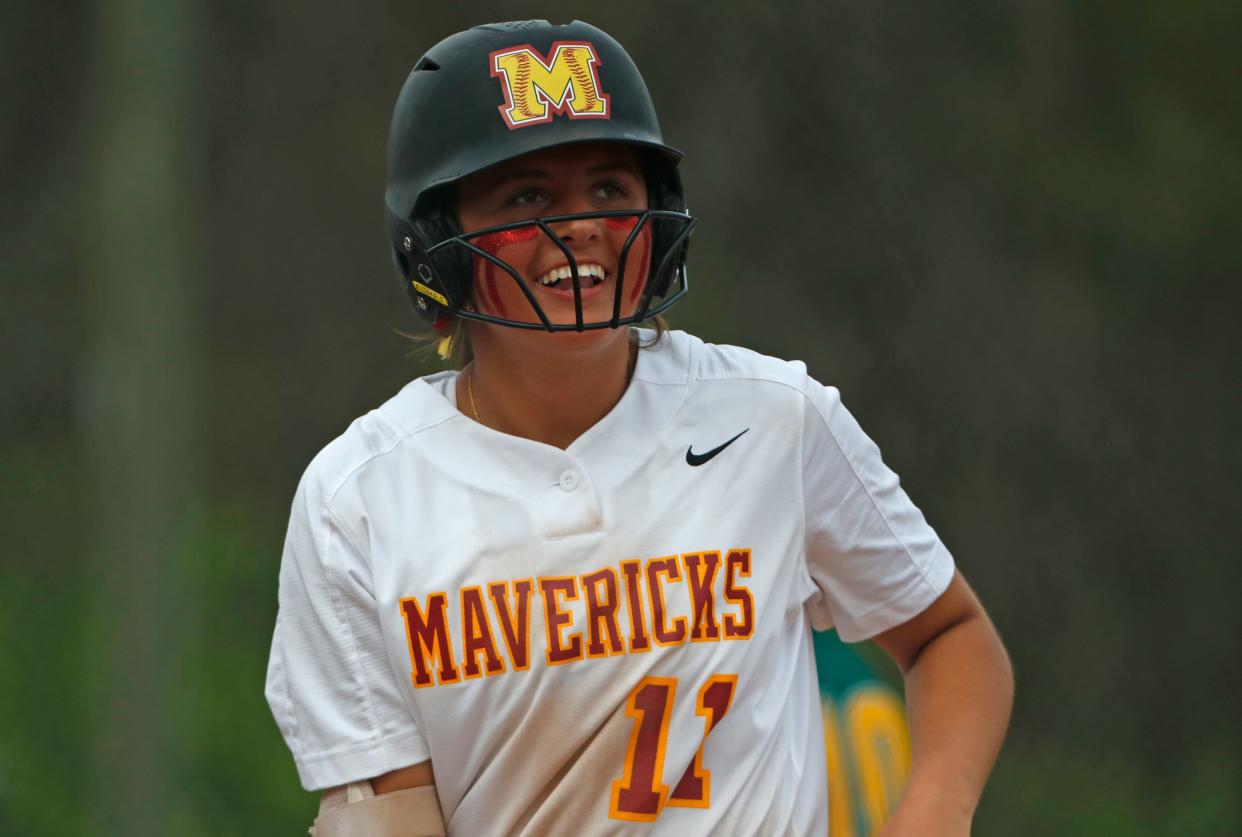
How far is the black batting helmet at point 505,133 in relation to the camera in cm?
255

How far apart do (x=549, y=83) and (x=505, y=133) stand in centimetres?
11

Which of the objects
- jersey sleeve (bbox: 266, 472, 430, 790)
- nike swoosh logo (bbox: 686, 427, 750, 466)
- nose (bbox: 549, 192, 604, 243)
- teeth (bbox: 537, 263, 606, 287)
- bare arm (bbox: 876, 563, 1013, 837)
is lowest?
bare arm (bbox: 876, 563, 1013, 837)

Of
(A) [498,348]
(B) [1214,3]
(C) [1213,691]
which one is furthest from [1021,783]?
(A) [498,348]

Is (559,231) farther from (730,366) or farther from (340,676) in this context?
(340,676)

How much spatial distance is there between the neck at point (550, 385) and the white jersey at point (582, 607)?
0.05 m

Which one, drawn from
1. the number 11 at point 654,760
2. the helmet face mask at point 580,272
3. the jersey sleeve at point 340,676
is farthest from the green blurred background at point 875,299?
the number 11 at point 654,760

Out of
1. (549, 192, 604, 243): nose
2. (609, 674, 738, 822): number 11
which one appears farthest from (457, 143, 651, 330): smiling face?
(609, 674, 738, 822): number 11

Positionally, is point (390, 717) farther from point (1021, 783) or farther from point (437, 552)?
point (1021, 783)

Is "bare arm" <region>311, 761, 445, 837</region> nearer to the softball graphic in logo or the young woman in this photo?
the young woman

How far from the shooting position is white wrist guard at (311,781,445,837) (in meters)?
2.44

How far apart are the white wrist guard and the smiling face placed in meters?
0.72

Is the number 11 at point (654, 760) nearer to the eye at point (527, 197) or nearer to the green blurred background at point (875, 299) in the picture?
the eye at point (527, 197)

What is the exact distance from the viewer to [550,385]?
265 centimetres

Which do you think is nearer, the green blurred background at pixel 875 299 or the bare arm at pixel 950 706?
the bare arm at pixel 950 706
